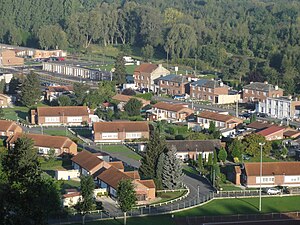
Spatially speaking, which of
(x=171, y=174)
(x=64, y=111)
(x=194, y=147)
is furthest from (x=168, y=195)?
(x=64, y=111)

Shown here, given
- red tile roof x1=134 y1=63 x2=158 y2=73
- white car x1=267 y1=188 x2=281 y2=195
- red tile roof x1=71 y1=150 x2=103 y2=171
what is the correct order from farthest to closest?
red tile roof x1=134 y1=63 x2=158 y2=73, red tile roof x1=71 y1=150 x2=103 y2=171, white car x1=267 y1=188 x2=281 y2=195

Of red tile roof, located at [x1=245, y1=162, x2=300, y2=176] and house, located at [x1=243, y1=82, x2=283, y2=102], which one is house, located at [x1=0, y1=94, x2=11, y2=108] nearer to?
house, located at [x1=243, y1=82, x2=283, y2=102]

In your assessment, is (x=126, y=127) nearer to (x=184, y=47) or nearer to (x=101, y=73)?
(x=101, y=73)

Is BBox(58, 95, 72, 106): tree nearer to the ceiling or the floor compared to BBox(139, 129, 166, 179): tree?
nearer to the floor

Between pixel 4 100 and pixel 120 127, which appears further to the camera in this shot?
pixel 4 100

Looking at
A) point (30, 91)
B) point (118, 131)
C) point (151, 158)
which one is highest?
point (151, 158)

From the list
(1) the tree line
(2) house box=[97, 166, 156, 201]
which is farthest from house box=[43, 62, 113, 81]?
(2) house box=[97, 166, 156, 201]

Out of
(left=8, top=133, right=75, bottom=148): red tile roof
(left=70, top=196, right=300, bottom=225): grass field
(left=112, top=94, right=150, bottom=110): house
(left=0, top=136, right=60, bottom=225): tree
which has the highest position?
(left=0, top=136, right=60, bottom=225): tree

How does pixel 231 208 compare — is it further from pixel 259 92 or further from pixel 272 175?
pixel 259 92
